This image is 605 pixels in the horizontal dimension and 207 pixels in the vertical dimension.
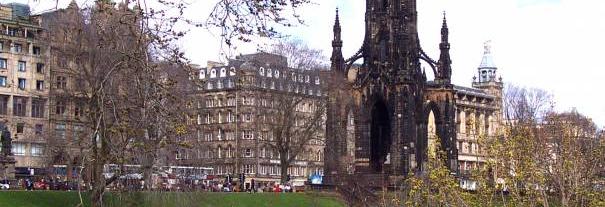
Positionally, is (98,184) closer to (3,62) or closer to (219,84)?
(3,62)

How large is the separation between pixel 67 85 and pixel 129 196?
4190 cm

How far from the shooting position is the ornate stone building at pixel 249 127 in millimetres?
78562

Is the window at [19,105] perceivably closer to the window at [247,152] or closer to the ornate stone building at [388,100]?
the window at [247,152]

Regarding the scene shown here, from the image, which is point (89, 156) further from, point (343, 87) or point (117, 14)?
point (343, 87)

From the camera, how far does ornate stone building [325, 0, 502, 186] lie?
59.9 metres

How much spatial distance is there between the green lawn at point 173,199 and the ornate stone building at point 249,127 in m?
5.20

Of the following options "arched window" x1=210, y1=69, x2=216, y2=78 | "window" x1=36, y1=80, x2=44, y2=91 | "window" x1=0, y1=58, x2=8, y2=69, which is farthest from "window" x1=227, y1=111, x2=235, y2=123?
"window" x1=0, y1=58, x2=8, y2=69

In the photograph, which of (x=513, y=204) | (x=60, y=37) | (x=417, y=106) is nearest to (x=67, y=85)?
(x=60, y=37)

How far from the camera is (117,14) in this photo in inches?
586

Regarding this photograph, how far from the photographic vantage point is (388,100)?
199 ft

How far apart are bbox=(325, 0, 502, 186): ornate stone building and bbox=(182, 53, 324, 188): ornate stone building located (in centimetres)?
687

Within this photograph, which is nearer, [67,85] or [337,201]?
[337,201]

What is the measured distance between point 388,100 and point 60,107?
23929mm

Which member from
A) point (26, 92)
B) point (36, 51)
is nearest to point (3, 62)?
point (36, 51)
